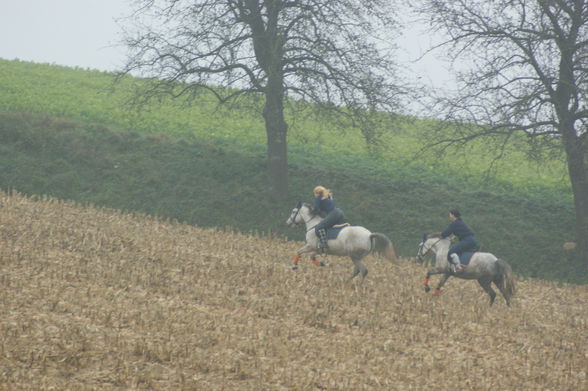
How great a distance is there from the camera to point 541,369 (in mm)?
9844

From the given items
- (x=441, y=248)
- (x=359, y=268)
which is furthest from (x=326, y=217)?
(x=441, y=248)

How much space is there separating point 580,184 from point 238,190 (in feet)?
39.4

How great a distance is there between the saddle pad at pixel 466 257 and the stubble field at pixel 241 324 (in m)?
0.88

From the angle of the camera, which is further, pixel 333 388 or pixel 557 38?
pixel 557 38

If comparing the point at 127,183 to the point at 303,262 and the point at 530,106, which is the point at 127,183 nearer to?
the point at 303,262

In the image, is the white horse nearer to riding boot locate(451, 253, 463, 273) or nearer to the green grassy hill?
riding boot locate(451, 253, 463, 273)

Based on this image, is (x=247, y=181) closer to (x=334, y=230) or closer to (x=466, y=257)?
(x=334, y=230)

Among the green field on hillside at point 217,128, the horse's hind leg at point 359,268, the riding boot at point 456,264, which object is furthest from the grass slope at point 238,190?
the riding boot at point 456,264

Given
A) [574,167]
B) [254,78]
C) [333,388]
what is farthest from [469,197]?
[333,388]

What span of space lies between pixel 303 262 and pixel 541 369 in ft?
26.7

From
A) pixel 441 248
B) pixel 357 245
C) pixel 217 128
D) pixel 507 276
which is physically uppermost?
pixel 217 128

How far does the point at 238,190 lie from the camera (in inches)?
1001

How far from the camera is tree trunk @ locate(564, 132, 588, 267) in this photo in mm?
21906

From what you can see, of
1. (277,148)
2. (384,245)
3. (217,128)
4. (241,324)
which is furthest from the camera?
(217,128)
